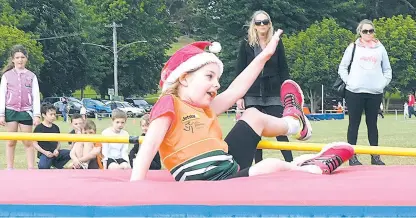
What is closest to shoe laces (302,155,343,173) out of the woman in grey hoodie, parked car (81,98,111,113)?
the woman in grey hoodie

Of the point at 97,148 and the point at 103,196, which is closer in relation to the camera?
the point at 103,196

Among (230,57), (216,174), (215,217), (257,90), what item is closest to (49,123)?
(257,90)

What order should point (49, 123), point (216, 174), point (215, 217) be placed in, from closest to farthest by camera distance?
point (215, 217)
point (216, 174)
point (49, 123)

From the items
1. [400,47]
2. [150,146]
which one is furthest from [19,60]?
[400,47]

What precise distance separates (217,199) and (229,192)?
0.08 metres

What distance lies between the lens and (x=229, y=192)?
140 inches

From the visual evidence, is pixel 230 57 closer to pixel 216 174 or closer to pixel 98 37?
pixel 98 37

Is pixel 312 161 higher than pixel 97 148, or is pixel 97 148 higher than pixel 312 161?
pixel 312 161

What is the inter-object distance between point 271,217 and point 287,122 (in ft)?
6.47

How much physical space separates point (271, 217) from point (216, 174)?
0.82m

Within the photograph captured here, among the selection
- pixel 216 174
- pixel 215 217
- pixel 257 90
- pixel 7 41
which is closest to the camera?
pixel 215 217

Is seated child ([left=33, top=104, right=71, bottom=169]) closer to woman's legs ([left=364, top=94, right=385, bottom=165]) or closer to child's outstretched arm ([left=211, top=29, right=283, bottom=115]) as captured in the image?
woman's legs ([left=364, top=94, right=385, bottom=165])

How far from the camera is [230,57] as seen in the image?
4991 centimetres

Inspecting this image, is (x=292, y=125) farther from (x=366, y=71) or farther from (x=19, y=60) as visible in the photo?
(x=19, y=60)
